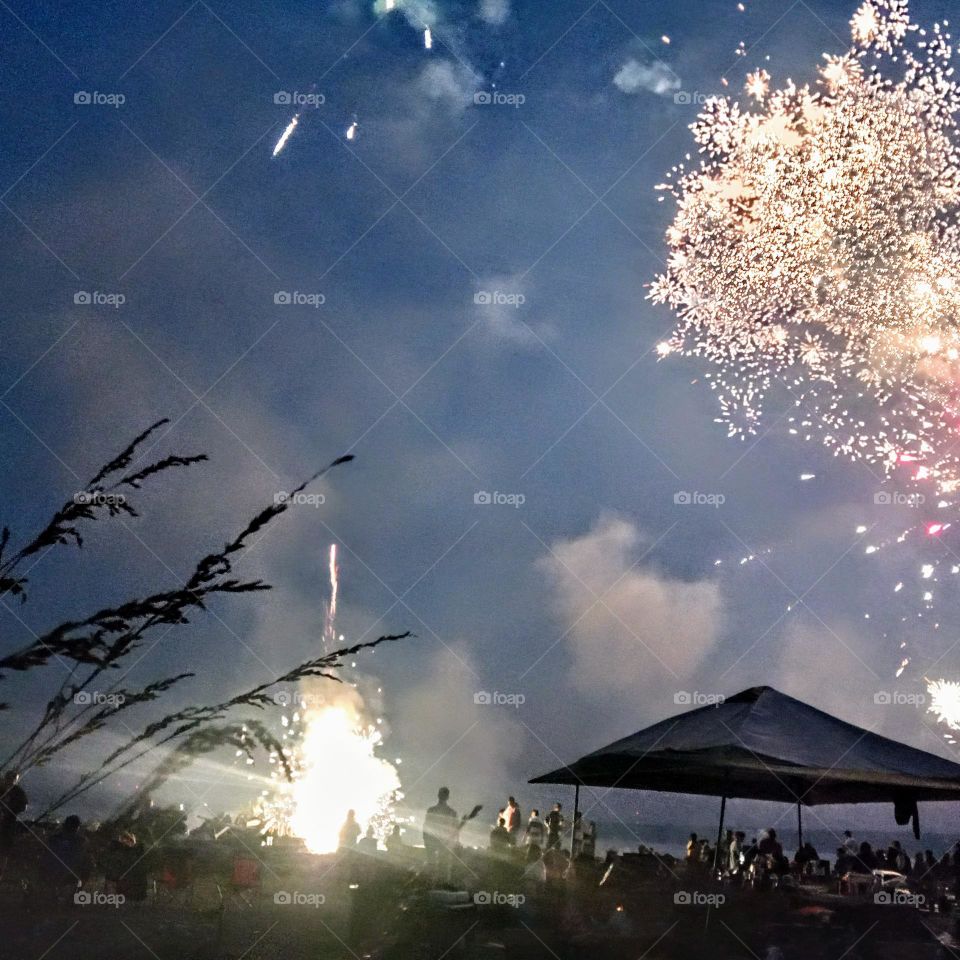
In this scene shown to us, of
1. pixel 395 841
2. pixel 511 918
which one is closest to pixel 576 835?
pixel 395 841

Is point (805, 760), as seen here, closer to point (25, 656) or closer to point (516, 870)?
point (516, 870)

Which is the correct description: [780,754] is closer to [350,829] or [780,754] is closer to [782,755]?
[782,755]

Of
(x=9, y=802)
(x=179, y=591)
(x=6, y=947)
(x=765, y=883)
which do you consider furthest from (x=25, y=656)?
(x=765, y=883)

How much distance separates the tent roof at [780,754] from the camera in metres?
7.43

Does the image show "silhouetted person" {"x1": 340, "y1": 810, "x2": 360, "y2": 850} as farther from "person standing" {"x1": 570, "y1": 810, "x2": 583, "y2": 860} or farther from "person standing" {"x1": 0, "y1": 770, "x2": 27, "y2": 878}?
"person standing" {"x1": 0, "y1": 770, "x2": 27, "y2": 878}

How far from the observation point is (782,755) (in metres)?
7.48

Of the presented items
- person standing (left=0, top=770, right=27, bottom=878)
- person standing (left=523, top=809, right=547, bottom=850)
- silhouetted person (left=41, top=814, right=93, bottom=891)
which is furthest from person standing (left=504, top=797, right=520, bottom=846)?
person standing (left=0, top=770, right=27, bottom=878)

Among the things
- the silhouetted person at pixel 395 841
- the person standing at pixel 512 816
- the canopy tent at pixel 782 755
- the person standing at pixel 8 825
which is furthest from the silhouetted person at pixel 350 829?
the person standing at pixel 8 825

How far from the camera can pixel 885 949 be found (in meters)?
7.28

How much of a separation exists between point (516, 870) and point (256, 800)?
31.8 feet

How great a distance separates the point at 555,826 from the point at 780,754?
19.4ft

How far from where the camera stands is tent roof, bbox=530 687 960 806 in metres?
7.43

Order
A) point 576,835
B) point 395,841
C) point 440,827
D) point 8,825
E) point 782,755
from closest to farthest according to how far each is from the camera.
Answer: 1. point 8,825
2. point 782,755
3. point 440,827
4. point 576,835
5. point 395,841

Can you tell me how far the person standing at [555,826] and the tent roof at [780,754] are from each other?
129 inches
